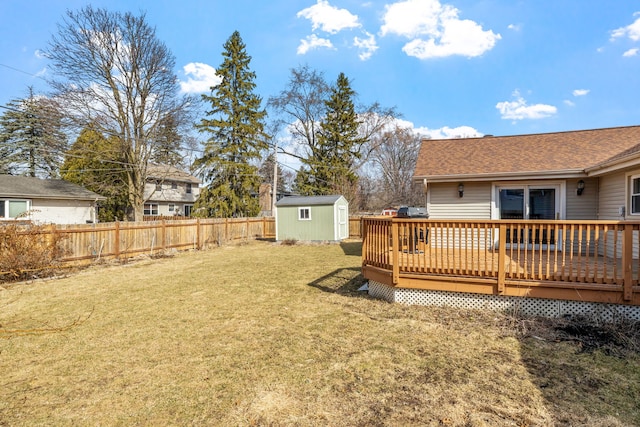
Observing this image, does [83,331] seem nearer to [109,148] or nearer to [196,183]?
[109,148]

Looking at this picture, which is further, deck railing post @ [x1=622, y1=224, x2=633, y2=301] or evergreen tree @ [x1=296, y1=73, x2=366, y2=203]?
evergreen tree @ [x1=296, y1=73, x2=366, y2=203]

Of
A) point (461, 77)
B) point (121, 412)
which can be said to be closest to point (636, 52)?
point (461, 77)

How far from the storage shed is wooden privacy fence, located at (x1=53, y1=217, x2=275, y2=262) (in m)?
2.81

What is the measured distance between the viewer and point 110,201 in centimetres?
2445

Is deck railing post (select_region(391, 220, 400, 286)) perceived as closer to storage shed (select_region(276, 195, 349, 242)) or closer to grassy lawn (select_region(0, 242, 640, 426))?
grassy lawn (select_region(0, 242, 640, 426))

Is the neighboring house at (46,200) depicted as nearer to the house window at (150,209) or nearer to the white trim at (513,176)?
the house window at (150,209)

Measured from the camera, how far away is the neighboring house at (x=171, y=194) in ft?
94.1

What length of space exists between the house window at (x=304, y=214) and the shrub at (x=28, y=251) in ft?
35.3

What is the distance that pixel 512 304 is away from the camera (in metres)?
4.95

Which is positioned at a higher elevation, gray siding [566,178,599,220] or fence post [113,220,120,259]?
gray siding [566,178,599,220]

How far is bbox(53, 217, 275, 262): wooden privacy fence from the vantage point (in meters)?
10.1

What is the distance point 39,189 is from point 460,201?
889 inches

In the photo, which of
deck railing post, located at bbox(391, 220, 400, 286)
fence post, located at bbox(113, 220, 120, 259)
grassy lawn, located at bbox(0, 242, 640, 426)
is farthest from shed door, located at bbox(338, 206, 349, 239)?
deck railing post, located at bbox(391, 220, 400, 286)

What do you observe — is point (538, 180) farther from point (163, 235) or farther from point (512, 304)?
point (163, 235)
